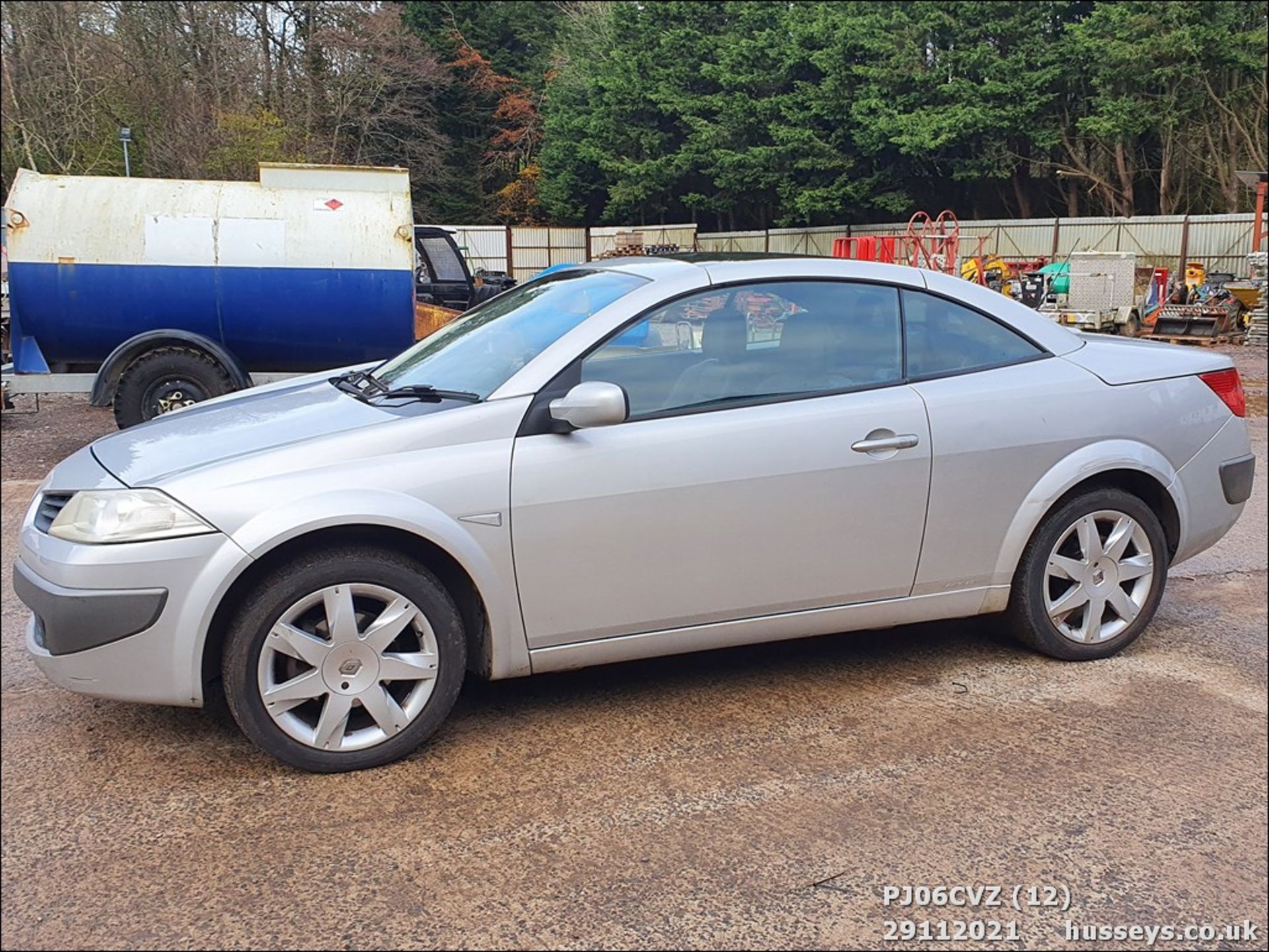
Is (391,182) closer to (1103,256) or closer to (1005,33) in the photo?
(1103,256)

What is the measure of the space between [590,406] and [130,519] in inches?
53.7

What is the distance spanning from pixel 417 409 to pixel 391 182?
6.78 metres

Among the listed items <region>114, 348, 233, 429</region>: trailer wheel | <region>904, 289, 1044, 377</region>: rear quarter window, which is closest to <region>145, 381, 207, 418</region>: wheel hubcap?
<region>114, 348, 233, 429</region>: trailer wheel

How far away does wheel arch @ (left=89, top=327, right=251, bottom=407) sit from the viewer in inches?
350

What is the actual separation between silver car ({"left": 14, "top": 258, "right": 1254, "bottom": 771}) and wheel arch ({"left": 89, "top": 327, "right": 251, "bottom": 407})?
5046 millimetres

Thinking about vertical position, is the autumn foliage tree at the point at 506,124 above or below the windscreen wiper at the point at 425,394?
above


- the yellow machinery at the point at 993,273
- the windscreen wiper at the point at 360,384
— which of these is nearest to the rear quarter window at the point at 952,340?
the windscreen wiper at the point at 360,384

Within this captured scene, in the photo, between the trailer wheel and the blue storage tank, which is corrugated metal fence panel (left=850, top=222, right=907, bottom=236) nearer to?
the blue storage tank

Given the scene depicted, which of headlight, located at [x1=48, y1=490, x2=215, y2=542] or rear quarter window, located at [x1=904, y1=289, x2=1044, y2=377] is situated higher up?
rear quarter window, located at [x1=904, y1=289, x2=1044, y2=377]

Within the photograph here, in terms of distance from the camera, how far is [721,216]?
3369 cm

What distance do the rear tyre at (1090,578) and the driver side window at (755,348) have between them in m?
0.90

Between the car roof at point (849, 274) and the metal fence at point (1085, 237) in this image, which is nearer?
the car roof at point (849, 274)

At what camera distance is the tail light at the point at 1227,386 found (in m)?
4.49

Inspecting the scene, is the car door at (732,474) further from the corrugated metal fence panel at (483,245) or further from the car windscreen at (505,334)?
the corrugated metal fence panel at (483,245)
